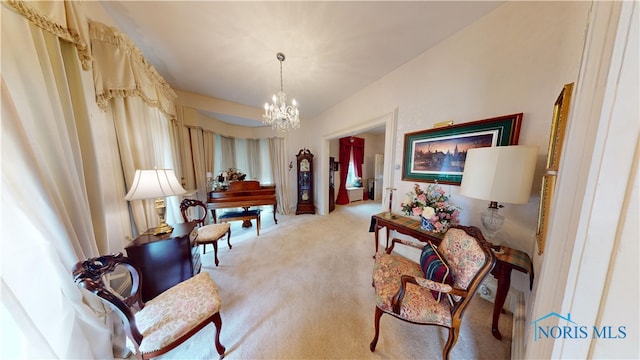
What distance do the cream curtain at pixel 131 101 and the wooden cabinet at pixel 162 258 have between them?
1.53 feet

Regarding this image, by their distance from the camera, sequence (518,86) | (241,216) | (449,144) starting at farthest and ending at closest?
(241,216)
(449,144)
(518,86)

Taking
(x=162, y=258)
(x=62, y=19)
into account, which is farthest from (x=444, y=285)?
(x=62, y=19)

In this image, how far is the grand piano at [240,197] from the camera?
3.01m

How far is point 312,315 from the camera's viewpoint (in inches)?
58.1

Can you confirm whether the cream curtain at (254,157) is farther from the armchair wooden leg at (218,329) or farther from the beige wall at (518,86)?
the armchair wooden leg at (218,329)

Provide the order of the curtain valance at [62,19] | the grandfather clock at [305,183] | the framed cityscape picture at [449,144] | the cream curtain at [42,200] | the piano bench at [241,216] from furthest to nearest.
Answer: the grandfather clock at [305,183], the piano bench at [241,216], the framed cityscape picture at [449,144], the curtain valance at [62,19], the cream curtain at [42,200]

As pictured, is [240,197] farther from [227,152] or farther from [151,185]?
[151,185]

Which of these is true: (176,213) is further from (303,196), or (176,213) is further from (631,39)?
(631,39)

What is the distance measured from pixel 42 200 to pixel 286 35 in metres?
2.10

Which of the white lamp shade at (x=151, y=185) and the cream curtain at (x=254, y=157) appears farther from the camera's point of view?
the cream curtain at (x=254, y=157)

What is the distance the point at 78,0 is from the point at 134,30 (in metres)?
0.77

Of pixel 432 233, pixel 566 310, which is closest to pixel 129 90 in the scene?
pixel 566 310

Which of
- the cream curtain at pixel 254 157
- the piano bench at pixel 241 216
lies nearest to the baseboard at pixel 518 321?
the piano bench at pixel 241 216

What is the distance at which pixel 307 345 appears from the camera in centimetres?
124
